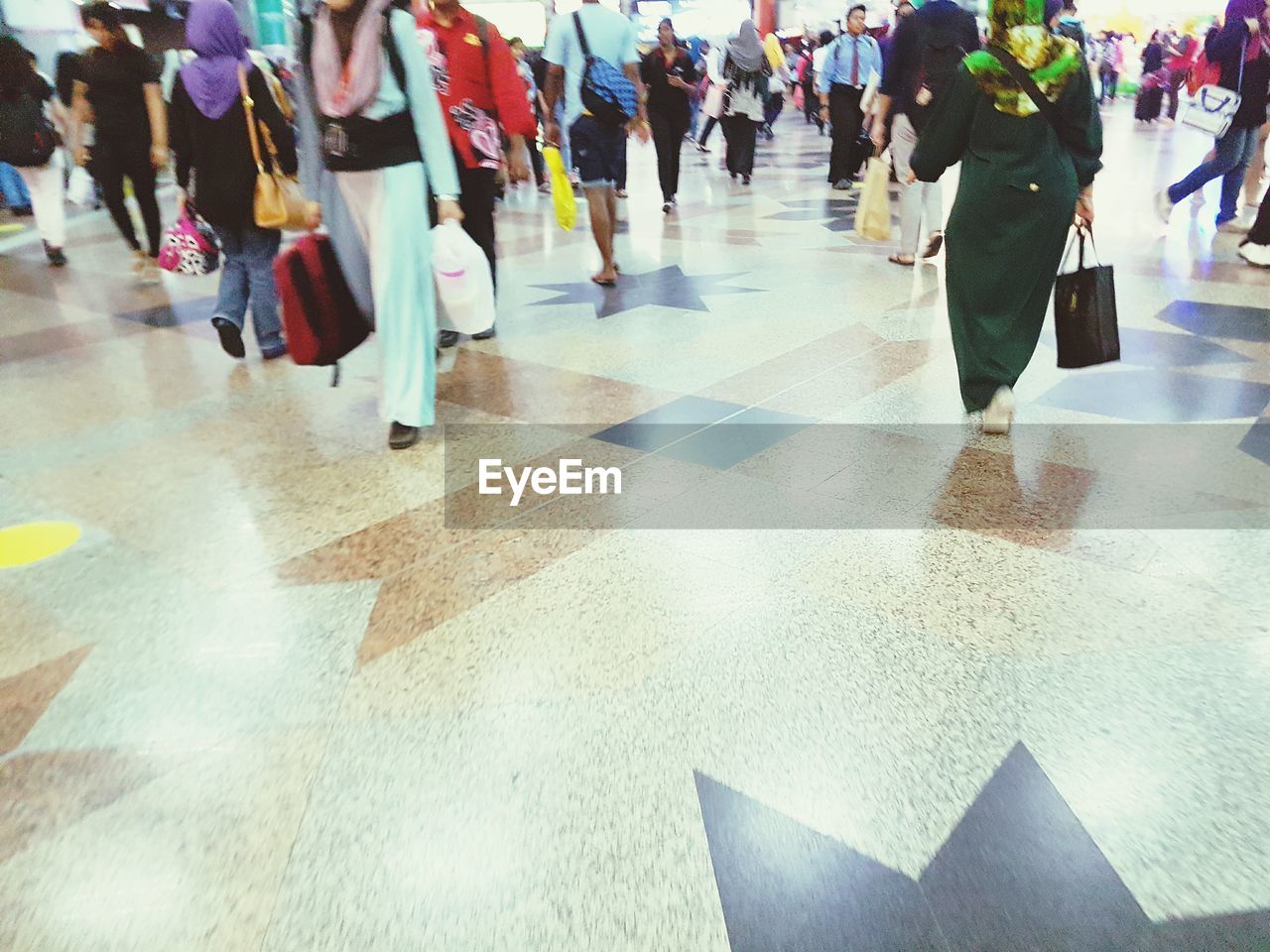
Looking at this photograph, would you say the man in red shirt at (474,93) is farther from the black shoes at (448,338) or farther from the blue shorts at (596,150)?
the blue shorts at (596,150)

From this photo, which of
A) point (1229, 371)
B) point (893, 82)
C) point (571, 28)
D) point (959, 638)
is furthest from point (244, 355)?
point (1229, 371)

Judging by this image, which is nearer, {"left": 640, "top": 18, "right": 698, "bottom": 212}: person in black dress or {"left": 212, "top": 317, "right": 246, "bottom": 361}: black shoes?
{"left": 212, "top": 317, "right": 246, "bottom": 361}: black shoes

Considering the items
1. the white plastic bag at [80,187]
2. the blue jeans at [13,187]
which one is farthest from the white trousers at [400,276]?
the blue jeans at [13,187]

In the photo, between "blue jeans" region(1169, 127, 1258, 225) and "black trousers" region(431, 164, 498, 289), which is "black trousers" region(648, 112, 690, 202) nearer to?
"blue jeans" region(1169, 127, 1258, 225)

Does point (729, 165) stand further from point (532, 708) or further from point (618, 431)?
point (532, 708)

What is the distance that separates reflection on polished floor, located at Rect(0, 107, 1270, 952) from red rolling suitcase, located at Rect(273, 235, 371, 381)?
0.41 meters

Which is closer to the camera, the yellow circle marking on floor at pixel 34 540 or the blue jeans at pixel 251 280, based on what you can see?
the yellow circle marking on floor at pixel 34 540

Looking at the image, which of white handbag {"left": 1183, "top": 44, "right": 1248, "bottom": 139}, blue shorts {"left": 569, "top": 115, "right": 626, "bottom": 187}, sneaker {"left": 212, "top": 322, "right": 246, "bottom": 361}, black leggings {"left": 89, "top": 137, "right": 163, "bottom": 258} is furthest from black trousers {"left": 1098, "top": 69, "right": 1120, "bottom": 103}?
sneaker {"left": 212, "top": 322, "right": 246, "bottom": 361}

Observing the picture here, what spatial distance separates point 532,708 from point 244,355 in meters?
3.59

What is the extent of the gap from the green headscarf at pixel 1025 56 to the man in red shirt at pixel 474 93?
2.59 metres

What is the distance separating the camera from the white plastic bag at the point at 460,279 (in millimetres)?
3547

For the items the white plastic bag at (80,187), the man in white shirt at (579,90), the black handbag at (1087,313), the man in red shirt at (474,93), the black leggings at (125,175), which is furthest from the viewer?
the white plastic bag at (80,187)

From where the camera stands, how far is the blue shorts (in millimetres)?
5875

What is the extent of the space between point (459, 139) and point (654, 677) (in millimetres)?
3624
